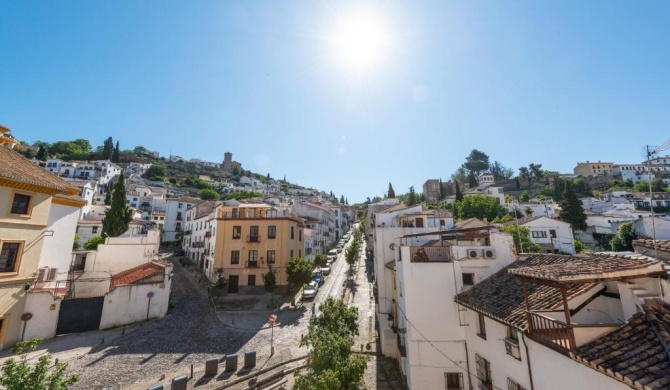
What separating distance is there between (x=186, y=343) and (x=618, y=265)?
79.4ft

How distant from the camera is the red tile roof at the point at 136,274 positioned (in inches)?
981

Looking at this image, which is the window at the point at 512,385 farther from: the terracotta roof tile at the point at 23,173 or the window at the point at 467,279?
the terracotta roof tile at the point at 23,173

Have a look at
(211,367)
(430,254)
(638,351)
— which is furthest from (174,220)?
(638,351)

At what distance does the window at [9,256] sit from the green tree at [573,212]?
71492mm

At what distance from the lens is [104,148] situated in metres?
112

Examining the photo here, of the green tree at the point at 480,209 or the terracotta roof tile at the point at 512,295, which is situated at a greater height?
the green tree at the point at 480,209

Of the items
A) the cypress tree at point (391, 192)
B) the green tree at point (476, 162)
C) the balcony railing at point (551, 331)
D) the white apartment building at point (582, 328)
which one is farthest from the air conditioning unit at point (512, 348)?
the green tree at point (476, 162)

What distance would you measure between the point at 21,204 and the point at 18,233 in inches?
72.9

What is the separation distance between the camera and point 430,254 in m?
16.0

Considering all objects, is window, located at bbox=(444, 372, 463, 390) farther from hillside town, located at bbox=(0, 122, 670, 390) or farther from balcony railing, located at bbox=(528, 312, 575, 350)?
balcony railing, located at bbox=(528, 312, 575, 350)

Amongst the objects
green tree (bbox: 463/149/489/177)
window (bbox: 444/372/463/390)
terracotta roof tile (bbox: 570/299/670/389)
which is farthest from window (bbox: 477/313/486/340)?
green tree (bbox: 463/149/489/177)

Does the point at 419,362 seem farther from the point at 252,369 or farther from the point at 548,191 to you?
the point at 548,191

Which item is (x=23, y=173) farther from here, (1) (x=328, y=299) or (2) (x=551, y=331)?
(2) (x=551, y=331)

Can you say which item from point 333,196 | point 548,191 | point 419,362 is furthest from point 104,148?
point 548,191
